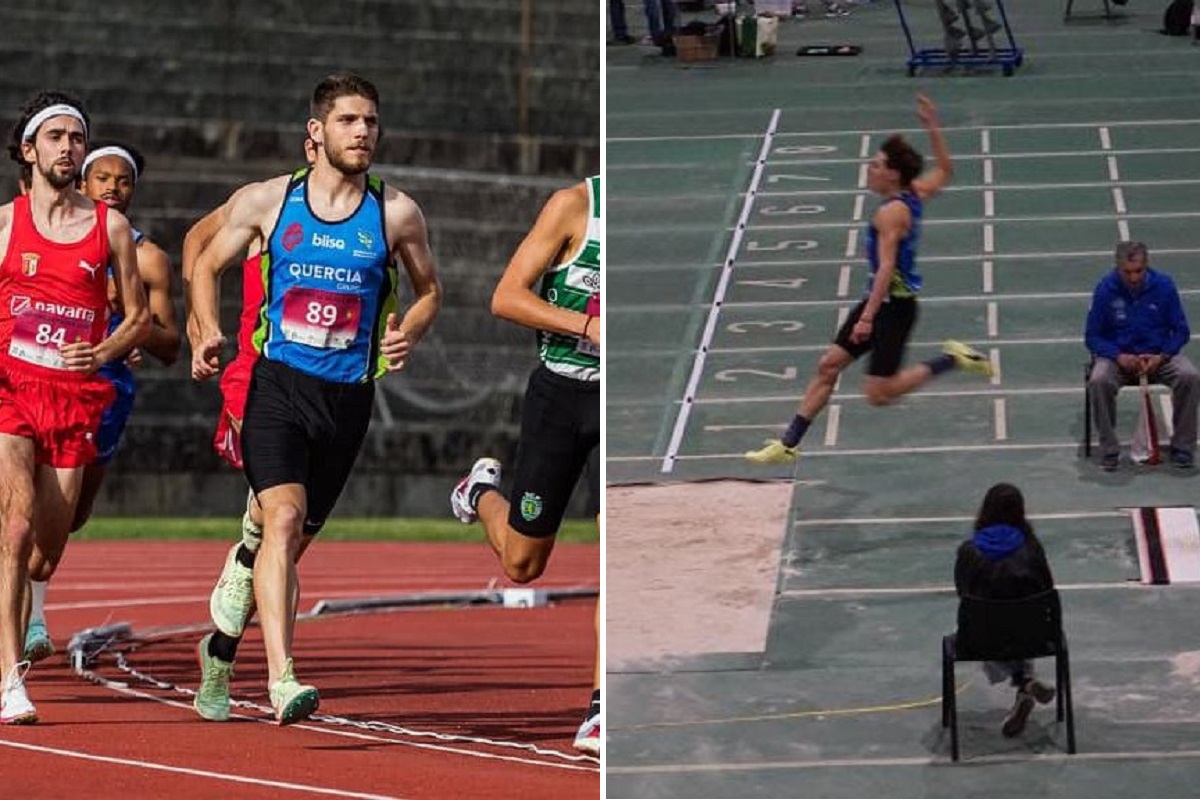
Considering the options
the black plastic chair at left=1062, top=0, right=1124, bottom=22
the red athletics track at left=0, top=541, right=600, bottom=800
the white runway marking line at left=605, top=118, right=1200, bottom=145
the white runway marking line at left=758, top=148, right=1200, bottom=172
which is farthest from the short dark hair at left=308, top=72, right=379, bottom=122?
the black plastic chair at left=1062, top=0, right=1124, bottom=22

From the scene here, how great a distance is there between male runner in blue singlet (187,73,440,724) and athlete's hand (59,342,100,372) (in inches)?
18.9

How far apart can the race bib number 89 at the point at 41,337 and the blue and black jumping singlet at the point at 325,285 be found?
0.72 m

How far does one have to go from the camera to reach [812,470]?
11.3m

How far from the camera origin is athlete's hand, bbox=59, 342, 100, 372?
698 centimetres

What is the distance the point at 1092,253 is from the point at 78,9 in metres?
7.19

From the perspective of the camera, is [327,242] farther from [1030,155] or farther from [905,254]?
[1030,155]

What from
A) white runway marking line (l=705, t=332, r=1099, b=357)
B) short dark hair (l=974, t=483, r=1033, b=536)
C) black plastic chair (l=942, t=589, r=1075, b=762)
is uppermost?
short dark hair (l=974, t=483, r=1033, b=536)

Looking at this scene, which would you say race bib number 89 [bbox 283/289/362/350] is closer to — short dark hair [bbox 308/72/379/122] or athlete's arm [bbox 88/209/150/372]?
short dark hair [bbox 308/72/379/122]

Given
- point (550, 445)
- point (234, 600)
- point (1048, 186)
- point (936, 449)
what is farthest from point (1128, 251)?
point (234, 600)

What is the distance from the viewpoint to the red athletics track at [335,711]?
580cm

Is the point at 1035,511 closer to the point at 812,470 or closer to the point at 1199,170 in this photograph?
the point at 812,470

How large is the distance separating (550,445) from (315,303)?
2.04 feet

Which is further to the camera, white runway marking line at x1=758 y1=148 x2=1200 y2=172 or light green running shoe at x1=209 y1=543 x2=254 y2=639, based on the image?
white runway marking line at x1=758 y1=148 x2=1200 y2=172

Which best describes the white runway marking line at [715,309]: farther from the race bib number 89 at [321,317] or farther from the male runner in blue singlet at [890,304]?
the race bib number 89 at [321,317]
